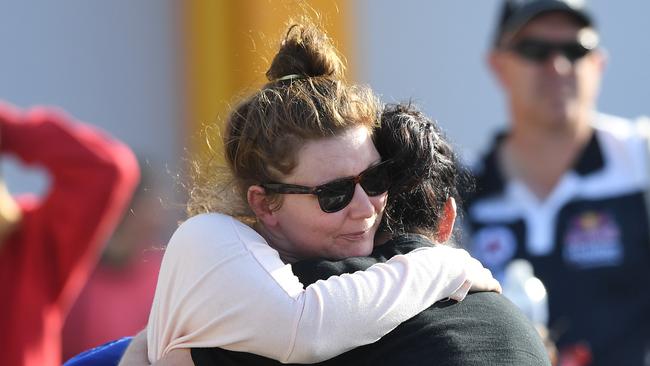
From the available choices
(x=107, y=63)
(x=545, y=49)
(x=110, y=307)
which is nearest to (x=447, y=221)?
(x=545, y=49)

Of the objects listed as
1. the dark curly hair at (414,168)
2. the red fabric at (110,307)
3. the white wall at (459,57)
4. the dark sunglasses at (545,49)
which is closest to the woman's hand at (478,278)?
the dark curly hair at (414,168)

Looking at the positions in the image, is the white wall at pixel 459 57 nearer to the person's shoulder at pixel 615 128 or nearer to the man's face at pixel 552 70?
the man's face at pixel 552 70

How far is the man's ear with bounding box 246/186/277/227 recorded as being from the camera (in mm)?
1889

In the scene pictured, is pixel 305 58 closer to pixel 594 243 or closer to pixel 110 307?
pixel 594 243

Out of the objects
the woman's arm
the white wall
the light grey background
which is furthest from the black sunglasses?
the light grey background

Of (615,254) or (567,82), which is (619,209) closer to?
(615,254)

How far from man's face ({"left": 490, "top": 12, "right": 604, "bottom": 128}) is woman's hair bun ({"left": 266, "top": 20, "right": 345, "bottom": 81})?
2121 mm

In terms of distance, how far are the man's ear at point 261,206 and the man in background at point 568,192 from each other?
179 cm

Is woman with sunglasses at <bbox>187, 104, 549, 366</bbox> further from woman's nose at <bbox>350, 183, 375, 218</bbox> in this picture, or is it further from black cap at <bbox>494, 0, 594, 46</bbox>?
black cap at <bbox>494, 0, 594, 46</bbox>

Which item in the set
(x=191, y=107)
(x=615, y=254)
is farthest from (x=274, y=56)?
(x=191, y=107)

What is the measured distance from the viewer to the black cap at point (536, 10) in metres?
4.01

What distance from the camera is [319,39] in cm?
196

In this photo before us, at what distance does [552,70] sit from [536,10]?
23cm

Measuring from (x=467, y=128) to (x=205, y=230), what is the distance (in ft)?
15.2
